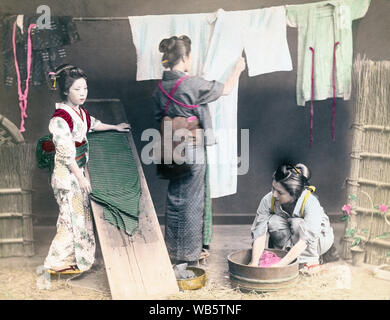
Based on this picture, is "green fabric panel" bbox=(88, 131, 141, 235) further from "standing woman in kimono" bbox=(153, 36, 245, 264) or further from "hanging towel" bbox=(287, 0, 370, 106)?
"hanging towel" bbox=(287, 0, 370, 106)

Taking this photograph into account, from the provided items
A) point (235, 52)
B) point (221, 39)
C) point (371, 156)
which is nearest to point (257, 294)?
point (371, 156)

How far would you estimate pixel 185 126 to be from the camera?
20.2ft

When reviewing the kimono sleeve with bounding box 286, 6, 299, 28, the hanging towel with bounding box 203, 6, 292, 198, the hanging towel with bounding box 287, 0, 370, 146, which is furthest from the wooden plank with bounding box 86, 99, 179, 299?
the kimono sleeve with bounding box 286, 6, 299, 28

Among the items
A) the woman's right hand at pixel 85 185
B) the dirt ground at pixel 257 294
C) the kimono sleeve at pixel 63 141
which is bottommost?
the dirt ground at pixel 257 294

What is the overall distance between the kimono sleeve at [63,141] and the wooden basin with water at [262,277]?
1978 mm

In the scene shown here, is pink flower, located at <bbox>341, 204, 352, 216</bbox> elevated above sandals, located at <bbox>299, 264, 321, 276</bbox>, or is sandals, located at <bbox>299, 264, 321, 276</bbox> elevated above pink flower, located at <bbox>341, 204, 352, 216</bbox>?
pink flower, located at <bbox>341, 204, 352, 216</bbox>

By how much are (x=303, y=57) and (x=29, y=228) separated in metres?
3.62

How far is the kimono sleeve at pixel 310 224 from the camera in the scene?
611cm

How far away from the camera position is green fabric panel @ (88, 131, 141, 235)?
6113 millimetres

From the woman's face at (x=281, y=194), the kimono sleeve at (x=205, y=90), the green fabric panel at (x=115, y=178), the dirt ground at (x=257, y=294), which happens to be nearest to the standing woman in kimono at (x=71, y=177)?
the green fabric panel at (x=115, y=178)

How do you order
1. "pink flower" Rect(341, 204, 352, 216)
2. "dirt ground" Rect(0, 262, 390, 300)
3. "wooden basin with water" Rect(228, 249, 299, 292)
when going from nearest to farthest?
1. "wooden basin with water" Rect(228, 249, 299, 292)
2. "dirt ground" Rect(0, 262, 390, 300)
3. "pink flower" Rect(341, 204, 352, 216)

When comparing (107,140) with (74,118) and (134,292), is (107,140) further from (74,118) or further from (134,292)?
(134,292)

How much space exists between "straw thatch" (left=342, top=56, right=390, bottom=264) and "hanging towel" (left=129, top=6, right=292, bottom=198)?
2.93ft

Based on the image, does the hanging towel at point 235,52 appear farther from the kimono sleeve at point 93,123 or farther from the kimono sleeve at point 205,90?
the kimono sleeve at point 93,123
